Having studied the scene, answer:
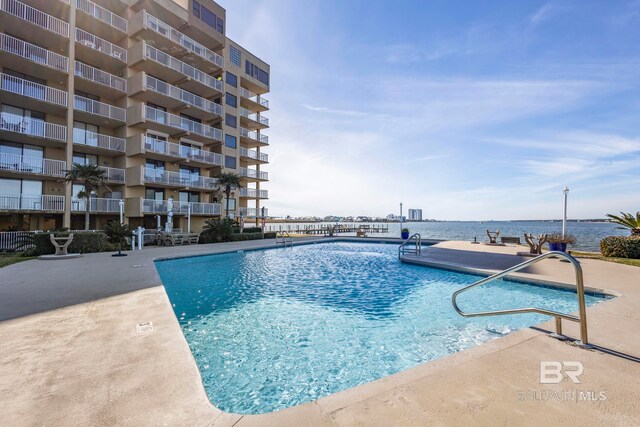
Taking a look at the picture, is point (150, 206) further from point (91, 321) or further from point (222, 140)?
point (91, 321)

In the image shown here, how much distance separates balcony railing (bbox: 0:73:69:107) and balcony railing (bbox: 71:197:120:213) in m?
5.74

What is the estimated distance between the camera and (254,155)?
31672mm

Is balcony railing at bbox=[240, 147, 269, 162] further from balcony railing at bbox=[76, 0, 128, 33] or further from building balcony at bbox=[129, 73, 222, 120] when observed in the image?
balcony railing at bbox=[76, 0, 128, 33]

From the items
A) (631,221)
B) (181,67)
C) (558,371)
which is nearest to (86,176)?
(181,67)

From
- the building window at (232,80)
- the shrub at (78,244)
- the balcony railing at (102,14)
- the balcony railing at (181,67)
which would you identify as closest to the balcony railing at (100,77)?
the balcony railing at (181,67)

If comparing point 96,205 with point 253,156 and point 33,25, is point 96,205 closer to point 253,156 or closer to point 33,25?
point 33,25

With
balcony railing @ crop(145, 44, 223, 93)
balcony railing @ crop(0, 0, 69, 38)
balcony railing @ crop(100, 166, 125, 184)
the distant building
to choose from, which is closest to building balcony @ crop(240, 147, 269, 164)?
balcony railing @ crop(145, 44, 223, 93)

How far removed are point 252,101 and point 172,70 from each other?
1058 cm

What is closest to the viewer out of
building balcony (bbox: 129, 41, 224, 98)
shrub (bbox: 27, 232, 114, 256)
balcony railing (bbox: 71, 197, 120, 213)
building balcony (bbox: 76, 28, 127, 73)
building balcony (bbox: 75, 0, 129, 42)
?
shrub (bbox: 27, 232, 114, 256)

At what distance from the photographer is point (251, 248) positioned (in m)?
16.9

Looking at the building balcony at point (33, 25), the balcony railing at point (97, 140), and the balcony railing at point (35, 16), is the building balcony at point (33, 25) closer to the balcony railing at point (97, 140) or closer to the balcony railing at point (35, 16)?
the balcony railing at point (35, 16)

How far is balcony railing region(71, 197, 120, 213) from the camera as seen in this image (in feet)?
57.8

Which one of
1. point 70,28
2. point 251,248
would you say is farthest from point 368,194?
point 70,28

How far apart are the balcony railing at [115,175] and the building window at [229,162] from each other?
31.7ft
